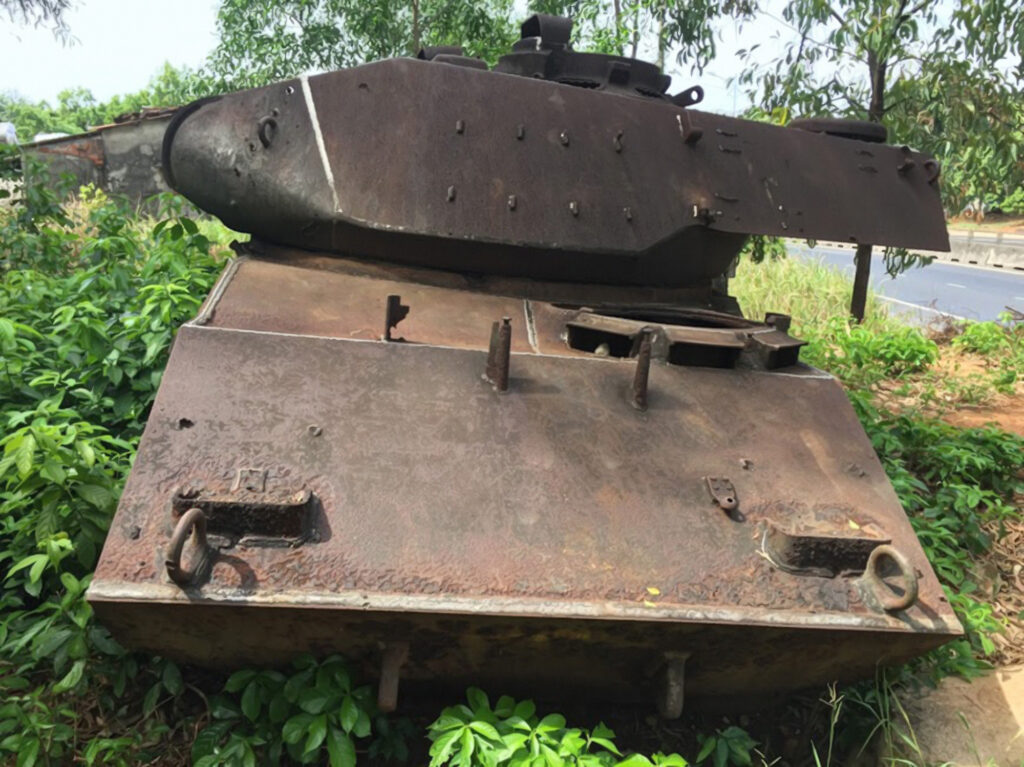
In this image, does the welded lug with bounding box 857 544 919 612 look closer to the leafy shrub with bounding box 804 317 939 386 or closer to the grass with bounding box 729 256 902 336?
the leafy shrub with bounding box 804 317 939 386

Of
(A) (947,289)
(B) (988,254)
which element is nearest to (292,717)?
(A) (947,289)

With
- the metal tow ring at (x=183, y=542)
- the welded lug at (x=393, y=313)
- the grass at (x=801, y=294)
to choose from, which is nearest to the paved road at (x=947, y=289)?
the grass at (x=801, y=294)

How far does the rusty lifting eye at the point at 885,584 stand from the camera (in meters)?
1.99

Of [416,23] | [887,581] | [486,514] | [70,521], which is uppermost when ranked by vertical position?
[416,23]

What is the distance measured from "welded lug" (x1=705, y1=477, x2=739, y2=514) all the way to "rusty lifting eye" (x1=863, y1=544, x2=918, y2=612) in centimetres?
35

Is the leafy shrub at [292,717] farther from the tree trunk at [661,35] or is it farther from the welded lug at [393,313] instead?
the tree trunk at [661,35]

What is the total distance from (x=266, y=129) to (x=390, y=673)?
1.94 metres

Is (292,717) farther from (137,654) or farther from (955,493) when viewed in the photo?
(955,493)

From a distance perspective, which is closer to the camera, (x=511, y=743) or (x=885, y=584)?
(x=511, y=743)

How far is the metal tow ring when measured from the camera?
175 cm

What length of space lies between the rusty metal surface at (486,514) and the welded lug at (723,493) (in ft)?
0.07

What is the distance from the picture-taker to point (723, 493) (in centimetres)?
228

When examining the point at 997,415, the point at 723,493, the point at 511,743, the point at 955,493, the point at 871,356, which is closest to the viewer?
the point at 511,743

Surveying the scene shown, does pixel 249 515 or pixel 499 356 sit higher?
pixel 499 356
